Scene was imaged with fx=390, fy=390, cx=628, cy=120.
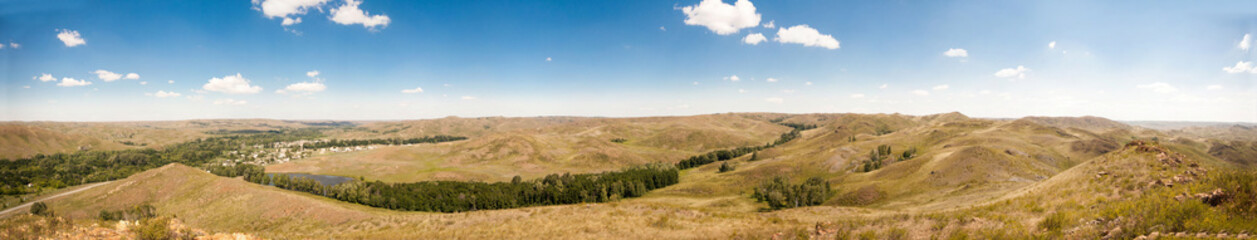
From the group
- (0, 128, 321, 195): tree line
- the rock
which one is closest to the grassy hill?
the rock

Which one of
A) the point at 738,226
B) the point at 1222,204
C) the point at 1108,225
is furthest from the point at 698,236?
the point at 1222,204

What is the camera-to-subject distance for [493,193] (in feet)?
326

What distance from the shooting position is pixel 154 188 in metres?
99.2

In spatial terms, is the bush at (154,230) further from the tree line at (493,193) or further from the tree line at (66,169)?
the tree line at (66,169)

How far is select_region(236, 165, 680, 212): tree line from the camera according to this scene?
95.4m

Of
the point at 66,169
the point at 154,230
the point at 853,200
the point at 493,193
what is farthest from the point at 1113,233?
the point at 66,169

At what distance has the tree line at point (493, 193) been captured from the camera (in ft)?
313

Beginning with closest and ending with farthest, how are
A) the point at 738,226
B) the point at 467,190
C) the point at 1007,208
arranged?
the point at 1007,208 < the point at 738,226 < the point at 467,190

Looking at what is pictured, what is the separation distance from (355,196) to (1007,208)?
12524 centimetres

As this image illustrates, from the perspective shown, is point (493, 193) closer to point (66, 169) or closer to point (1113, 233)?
point (1113, 233)

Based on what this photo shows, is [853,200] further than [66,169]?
No

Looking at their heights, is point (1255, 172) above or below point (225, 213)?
above

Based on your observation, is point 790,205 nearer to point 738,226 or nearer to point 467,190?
point 738,226

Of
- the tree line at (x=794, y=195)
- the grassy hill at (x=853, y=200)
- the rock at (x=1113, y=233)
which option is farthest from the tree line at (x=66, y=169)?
A: the rock at (x=1113, y=233)
